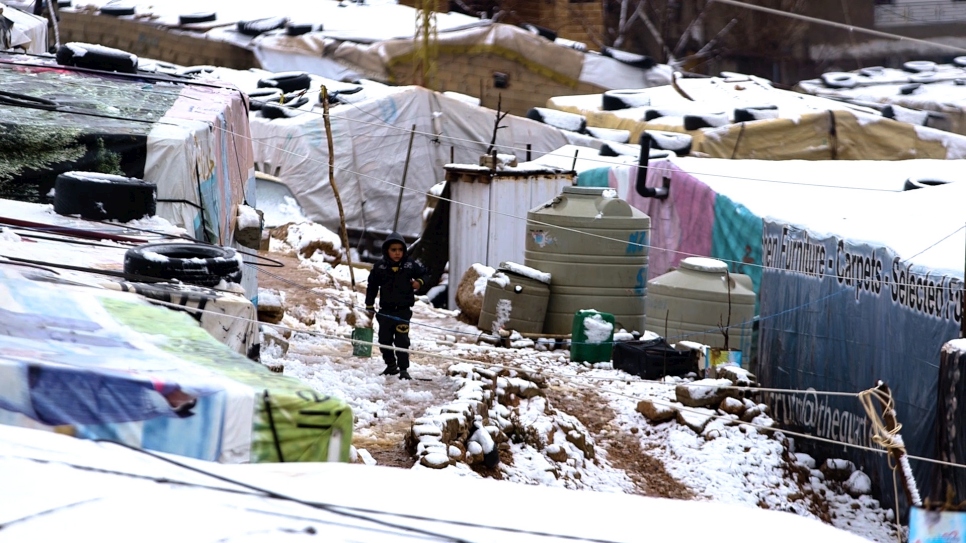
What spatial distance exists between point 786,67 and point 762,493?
1355 inches

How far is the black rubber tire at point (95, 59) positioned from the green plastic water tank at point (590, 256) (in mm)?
4631

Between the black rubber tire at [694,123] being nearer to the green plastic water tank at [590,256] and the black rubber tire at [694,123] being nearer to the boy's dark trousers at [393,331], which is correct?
the green plastic water tank at [590,256]

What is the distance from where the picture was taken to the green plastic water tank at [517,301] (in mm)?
12094

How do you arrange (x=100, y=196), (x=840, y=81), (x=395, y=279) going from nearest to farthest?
1. (x=100, y=196)
2. (x=395, y=279)
3. (x=840, y=81)

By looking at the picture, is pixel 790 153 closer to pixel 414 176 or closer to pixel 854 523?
pixel 414 176

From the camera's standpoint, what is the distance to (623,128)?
2389 centimetres

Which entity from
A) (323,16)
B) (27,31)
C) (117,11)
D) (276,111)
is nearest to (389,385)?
(27,31)

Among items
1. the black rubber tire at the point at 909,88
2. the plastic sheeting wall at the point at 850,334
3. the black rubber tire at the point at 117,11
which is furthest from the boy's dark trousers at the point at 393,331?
the black rubber tire at the point at 117,11

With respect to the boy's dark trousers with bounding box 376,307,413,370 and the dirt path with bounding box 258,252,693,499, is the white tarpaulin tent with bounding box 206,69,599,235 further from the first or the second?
the boy's dark trousers with bounding box 376,307,413,370

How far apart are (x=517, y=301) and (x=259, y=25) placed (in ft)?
78.3

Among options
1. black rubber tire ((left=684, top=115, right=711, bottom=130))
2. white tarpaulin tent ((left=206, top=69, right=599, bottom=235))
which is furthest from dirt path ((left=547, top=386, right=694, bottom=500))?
black rubber tire ((left=684, top=115, right=711, bottom=130))

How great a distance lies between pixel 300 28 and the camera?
1288 inches

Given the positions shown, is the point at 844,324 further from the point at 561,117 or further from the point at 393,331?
the point at 561,117

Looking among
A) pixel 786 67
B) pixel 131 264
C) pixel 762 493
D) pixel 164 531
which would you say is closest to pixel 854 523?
pixel 762 493
